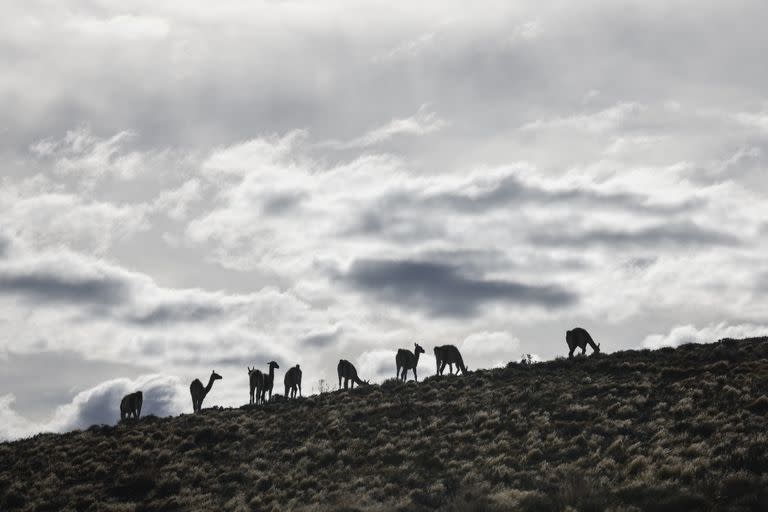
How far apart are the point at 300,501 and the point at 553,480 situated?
8.03m

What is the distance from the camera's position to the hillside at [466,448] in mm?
18375

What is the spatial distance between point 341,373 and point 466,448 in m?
17.5

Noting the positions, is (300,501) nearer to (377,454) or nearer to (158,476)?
(377,454)

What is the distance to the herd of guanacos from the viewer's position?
130 ft

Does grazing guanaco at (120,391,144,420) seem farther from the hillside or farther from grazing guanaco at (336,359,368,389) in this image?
grazing guanaco at (336,359,368,389)

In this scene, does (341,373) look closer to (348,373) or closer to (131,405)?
(348,373)

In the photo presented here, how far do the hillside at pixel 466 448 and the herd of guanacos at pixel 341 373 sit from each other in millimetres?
2012

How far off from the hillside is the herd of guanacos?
2.01 meters

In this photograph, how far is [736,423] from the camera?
22.6 m

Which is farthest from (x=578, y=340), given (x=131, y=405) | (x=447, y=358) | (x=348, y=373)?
(x=131, y=405)

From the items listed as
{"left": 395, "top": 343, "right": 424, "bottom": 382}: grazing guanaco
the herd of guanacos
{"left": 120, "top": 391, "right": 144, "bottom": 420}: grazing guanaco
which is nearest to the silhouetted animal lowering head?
the herd of guanacos

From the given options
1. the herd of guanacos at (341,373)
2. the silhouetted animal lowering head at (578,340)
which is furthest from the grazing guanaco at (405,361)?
the silhouetted animal lowering head at (578,340)

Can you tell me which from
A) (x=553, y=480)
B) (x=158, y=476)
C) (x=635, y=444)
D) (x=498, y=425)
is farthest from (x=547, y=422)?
(x=158, y=476)

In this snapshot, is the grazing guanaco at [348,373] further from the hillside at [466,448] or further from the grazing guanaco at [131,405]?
the grazing guanaco at [131,405]
